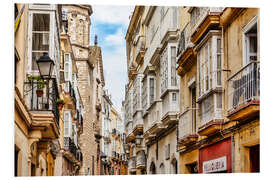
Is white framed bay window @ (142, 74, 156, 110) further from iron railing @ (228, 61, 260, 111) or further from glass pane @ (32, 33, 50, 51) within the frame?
iron railing @ (228, 61, 260, 111)

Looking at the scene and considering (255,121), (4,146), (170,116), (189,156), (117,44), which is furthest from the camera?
(170,116)

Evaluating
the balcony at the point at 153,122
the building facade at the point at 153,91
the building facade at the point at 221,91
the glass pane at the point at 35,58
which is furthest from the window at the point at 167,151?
the glass pane at the point at 35,58

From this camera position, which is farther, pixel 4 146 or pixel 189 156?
pixel 189 156

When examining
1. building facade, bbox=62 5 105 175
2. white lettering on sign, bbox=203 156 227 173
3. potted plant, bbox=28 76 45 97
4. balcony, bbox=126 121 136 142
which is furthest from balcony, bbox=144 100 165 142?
potted plant, bbox=28 76 45 97

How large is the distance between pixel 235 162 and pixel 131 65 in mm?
6344

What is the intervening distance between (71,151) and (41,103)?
4.25 m

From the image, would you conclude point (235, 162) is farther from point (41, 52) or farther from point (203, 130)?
point (41, 52)

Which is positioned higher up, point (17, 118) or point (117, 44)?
point (117, 44)

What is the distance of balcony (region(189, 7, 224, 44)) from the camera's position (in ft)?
27.4

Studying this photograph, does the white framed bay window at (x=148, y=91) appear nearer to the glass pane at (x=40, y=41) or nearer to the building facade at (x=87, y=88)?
the building facade at (x=87, y=88)

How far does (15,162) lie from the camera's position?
7441mm

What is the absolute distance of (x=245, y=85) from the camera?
7453mm

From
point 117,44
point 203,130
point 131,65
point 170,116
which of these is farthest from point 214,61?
point 131,65

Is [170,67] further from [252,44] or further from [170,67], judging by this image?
[252,44]
